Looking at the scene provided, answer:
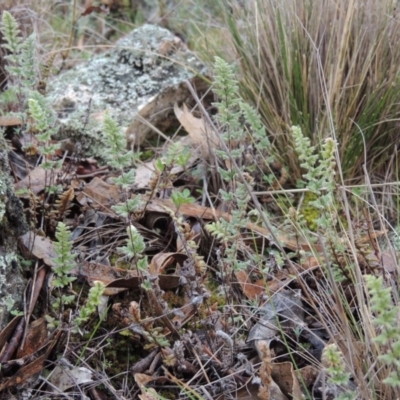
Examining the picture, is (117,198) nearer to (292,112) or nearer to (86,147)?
(86,147)

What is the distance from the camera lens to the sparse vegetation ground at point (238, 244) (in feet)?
5.27

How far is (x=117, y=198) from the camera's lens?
2.23 meters

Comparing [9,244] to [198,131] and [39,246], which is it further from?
[198,131]

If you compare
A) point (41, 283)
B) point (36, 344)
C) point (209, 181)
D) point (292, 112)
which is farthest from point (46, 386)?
point (292, 112)

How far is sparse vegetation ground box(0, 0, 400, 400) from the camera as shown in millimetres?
1605

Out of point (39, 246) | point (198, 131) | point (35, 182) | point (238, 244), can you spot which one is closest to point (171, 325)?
point (238, 244)

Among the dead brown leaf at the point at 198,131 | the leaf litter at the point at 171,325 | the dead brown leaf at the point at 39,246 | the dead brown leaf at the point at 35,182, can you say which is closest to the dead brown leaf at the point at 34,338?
the leaf litter at the point at 171,325

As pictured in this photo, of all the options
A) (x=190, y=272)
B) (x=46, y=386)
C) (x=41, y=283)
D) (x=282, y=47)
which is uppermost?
(x=282, y=47)

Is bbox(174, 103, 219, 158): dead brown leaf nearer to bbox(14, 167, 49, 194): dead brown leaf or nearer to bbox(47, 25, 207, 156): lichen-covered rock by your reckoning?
bbox(47, 25, 207, 156): lichen-covered rock

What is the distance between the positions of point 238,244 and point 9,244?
0.65 metres

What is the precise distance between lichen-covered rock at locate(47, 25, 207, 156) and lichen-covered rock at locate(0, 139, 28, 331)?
0.73 meters

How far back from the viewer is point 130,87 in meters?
2.89

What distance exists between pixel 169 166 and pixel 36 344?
666mm

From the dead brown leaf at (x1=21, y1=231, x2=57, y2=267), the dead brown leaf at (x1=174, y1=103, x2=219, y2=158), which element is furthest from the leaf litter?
the dead brown leaf at (x1=174, y1=103, x2=219, y2=158)
